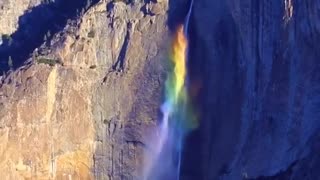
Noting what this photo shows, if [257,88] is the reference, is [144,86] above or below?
above

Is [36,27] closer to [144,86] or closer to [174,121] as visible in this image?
[144,86]

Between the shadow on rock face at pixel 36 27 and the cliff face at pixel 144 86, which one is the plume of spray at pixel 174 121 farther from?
the shadow on rock face at pixel 36 27

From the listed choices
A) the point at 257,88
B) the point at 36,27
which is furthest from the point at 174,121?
the point at 36,27

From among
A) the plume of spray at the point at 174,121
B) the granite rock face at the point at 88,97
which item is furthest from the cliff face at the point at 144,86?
the plume of spray at the point at 174,121

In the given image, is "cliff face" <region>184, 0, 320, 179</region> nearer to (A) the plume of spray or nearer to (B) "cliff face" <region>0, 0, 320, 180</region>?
(B) "cliff face" <region>0, 0, 320, 180</region>

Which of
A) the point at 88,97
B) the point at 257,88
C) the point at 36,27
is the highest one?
the point at 36,27

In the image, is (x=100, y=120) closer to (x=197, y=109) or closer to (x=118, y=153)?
(x=118, y=153)

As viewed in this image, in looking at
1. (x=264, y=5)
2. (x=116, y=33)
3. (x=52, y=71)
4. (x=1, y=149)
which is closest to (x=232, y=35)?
(x=264, y=5)

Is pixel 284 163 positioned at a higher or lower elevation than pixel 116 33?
lower
